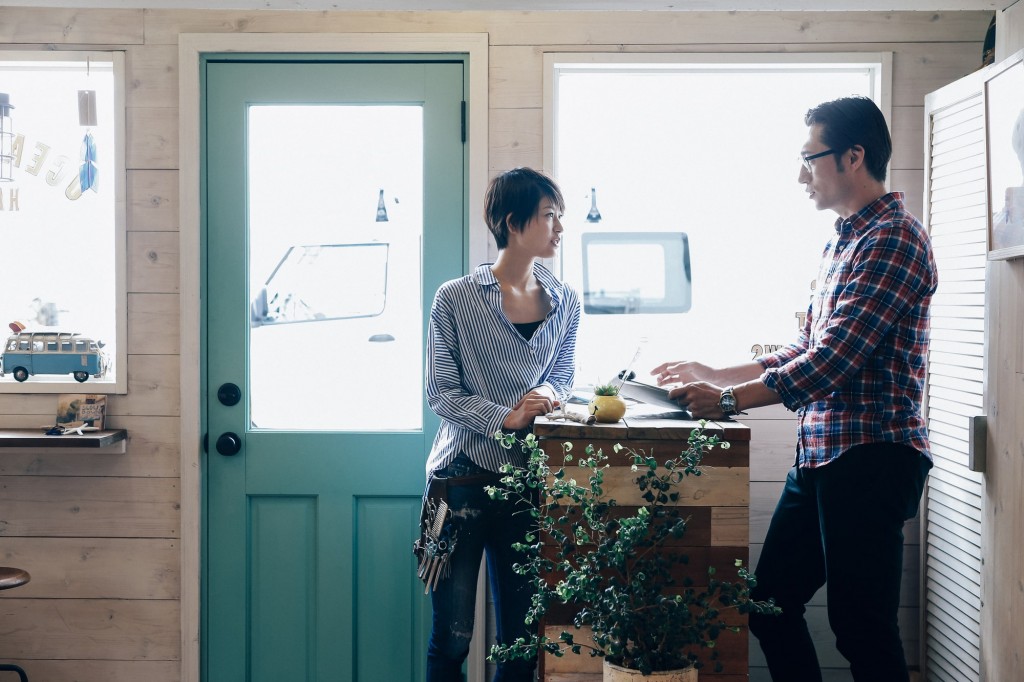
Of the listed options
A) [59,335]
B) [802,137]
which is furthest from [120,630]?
[802,137]

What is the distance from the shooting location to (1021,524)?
193cm

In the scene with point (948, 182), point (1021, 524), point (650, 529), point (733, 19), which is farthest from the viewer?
point (733, 19)

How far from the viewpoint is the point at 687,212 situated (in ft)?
8.43

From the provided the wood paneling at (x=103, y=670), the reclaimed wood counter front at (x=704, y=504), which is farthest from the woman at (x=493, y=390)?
the wood paneling at (x=103, y=670)

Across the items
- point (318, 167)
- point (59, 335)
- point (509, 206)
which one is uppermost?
point (318, 167)

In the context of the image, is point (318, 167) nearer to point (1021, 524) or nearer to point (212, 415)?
point (212, 415)

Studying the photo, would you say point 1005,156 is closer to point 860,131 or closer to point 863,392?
point 860,131

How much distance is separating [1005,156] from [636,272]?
38.8 inches

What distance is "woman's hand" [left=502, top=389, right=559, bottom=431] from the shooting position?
1.92 metres

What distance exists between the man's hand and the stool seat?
5.86 feet

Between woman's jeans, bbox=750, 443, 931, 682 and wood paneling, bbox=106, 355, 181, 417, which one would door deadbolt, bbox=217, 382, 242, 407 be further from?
woman's jeans, bbox=750, 443, 931, 682

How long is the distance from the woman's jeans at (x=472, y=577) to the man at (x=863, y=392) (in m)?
0.49

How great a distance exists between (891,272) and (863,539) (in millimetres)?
557

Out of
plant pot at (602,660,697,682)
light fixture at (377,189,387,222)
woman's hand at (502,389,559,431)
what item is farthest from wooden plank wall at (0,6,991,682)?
plant pot at (602,660,697,682)
